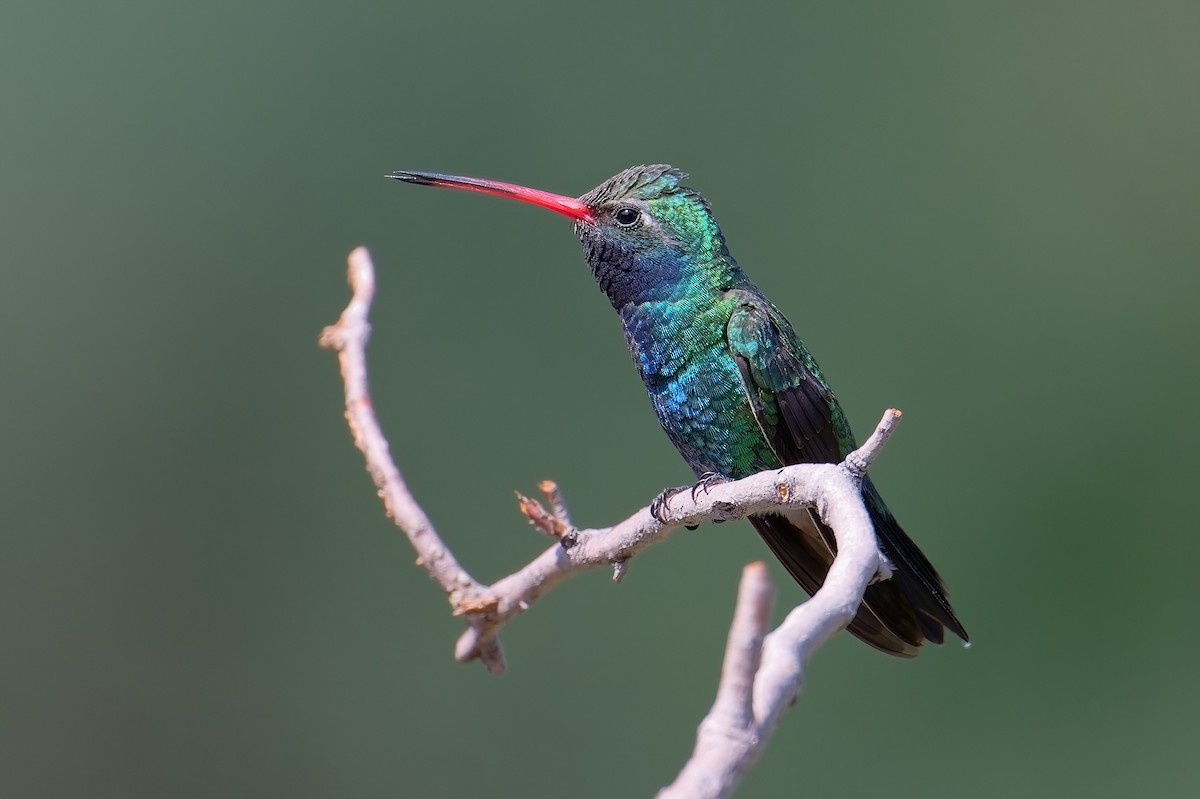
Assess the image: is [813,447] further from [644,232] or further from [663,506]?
[644,232]

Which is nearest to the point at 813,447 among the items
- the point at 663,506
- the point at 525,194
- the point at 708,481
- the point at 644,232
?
the point at 708,481

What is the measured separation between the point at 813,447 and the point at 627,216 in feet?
1.68

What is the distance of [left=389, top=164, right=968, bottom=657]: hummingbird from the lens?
6.70 feet

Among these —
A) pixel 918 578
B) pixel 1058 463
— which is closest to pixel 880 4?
pixel 1058 463

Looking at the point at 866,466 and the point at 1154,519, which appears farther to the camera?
the point at 1154,519

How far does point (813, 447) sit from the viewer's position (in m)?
2.11

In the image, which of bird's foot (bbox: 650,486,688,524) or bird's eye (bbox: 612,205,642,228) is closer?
bird's foot (bbox: 650,486,688,524)

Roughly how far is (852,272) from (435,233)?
1.35m

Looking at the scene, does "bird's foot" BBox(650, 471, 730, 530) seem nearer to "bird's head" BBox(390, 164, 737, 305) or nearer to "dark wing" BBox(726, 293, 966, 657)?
"dark wing" BBox(726, 293, 966, 657)

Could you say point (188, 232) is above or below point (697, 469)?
above

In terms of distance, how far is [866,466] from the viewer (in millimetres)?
1264

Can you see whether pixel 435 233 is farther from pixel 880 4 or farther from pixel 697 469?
pixel 697 469

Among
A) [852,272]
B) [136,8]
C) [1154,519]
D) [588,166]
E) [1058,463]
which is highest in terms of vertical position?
[136,8]

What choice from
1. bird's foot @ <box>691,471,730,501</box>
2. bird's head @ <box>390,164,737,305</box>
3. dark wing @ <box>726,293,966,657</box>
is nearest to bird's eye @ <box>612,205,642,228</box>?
bird's head @ <box>390,164,737,305</box>
